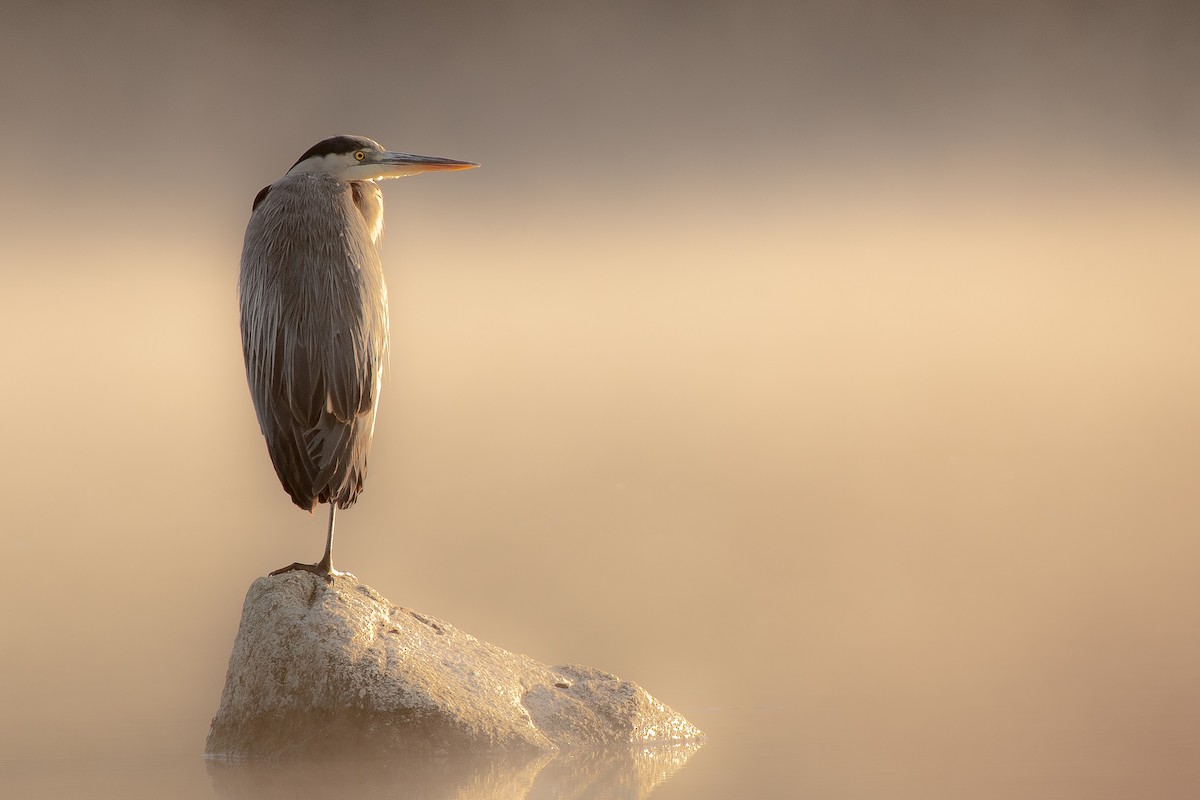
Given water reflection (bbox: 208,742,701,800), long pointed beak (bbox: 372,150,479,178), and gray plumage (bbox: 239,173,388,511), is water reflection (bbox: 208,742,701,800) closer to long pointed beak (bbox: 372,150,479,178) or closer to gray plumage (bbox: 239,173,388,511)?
gray plumage (bbox: 239,173,388,511)

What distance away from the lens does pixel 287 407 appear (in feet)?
17.2

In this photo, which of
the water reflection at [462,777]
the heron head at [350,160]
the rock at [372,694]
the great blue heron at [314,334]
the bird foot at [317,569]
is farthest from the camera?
the heron head at [350,160]

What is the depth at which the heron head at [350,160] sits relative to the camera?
19.6 feet

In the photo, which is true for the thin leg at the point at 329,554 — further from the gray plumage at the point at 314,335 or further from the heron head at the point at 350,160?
the heron head at the point at 350,160

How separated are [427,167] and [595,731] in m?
2.85

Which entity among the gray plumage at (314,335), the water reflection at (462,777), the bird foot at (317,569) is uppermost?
the gray plumage at (314,335)

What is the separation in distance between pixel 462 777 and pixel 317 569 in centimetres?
124

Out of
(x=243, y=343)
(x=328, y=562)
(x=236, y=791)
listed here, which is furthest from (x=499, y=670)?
(x=243, y=343)

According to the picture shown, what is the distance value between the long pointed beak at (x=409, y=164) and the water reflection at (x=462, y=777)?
2.82 metres

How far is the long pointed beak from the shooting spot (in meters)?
6.05

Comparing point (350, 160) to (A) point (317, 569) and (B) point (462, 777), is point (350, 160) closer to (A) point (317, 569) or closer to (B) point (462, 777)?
(A) point (317, 569)

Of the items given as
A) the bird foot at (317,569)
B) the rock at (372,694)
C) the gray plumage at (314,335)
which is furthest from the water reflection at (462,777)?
the gray plumage at (314,335)

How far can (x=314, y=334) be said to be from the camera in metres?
5.28

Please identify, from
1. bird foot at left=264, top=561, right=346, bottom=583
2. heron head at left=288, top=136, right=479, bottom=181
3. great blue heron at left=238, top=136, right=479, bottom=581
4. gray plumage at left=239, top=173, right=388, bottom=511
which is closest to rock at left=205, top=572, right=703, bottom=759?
bird foot at left=264, top=561, right=346, bottom=583
